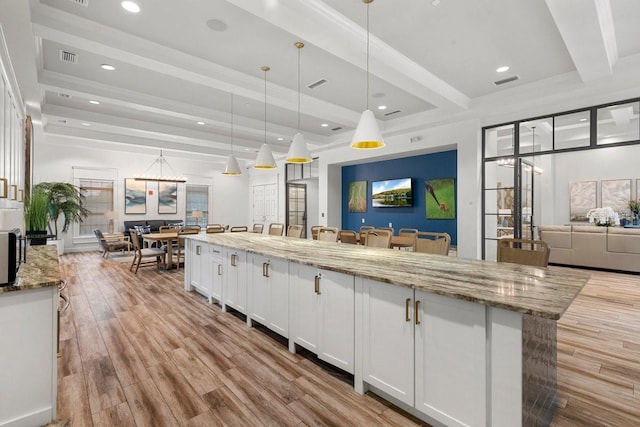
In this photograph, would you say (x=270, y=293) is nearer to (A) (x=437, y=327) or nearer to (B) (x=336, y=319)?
(B) (x=336, y=319)

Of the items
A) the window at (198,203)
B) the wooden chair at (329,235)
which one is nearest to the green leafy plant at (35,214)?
the wooden chair at (329,235)

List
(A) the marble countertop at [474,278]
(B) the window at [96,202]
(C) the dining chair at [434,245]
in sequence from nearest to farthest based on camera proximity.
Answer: (A) the marble countertop at [474,278], (C) the dining chair at [434,245], (B) the window at [96,202]

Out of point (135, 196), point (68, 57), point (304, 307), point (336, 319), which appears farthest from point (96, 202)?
point (336, 319)

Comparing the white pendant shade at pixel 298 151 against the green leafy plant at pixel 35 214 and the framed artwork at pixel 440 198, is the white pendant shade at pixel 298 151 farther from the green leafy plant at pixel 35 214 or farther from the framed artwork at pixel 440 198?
the framed artwork at pixel 440 198

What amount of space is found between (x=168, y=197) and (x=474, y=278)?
11.0 meters

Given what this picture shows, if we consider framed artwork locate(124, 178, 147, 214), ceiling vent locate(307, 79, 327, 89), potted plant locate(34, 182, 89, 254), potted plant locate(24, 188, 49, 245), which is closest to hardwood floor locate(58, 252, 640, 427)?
potted plant locate(24, 188, 49, 245)

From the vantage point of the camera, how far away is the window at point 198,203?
11.5 metres

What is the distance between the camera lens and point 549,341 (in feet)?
6.20

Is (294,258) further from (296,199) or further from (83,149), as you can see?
(83,149)

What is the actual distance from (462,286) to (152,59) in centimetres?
411

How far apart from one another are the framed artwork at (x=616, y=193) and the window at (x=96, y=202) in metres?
14.0

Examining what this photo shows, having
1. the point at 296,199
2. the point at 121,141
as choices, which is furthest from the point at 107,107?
the point at 296,199

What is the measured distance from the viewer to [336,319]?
233cm

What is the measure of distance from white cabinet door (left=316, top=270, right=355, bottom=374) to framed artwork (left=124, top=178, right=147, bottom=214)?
9.82 meters
